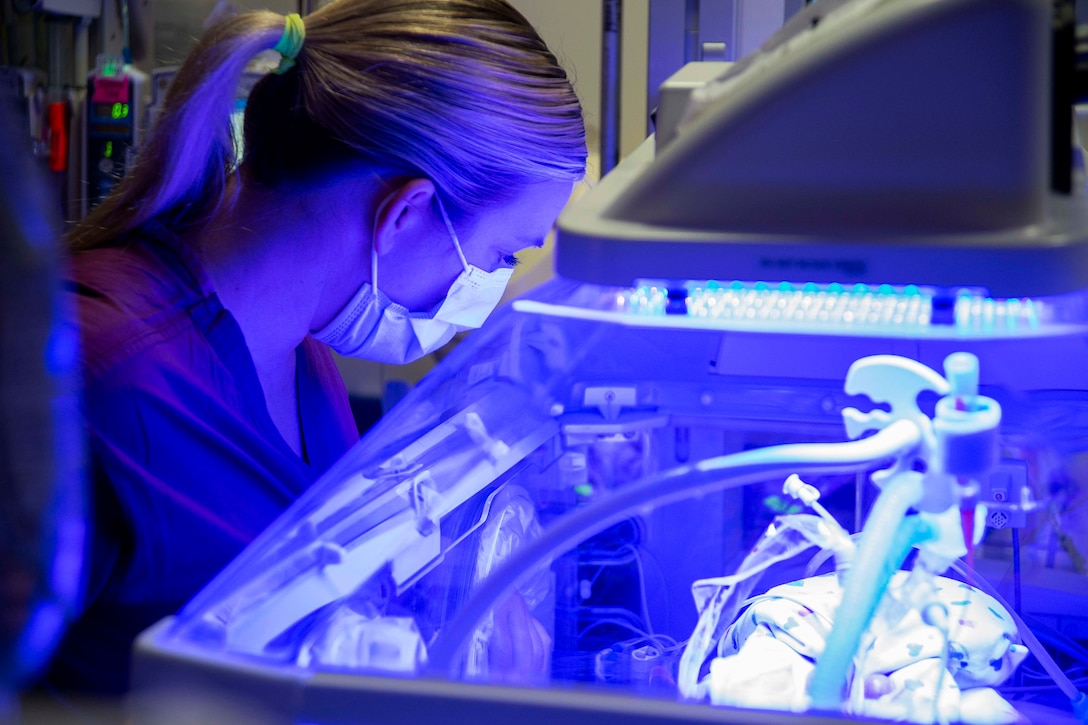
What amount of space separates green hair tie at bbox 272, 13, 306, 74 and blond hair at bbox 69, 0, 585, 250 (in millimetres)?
11

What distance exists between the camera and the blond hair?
1.25m

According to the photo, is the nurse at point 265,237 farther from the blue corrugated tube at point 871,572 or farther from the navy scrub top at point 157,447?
the blue corrugated tube at point 871,572

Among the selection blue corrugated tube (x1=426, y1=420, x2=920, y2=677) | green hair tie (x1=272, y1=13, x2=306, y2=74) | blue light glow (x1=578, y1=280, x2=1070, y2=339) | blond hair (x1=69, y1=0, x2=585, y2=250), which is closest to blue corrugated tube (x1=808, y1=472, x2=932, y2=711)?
blue corrugated tube (x1=426, y1=420, x2=920, y2=677)

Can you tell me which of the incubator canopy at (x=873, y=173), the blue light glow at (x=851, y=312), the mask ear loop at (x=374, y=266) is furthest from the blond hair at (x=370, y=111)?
the incubator canopy at (x=873, y=173)

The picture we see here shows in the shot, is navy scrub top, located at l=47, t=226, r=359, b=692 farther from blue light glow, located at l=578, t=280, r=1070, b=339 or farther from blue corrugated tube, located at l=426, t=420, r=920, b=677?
blue light glow, located at l=578, t=280, r=1070, b=339

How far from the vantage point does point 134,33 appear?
9.17 ft

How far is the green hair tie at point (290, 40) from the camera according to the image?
4.14 ft

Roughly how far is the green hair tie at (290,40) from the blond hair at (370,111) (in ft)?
0.03

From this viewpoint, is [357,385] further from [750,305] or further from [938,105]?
[938,105]

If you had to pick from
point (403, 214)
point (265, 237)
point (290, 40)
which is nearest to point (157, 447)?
point (265, 237)

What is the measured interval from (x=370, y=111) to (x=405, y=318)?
0.31m

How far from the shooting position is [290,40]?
1266mm

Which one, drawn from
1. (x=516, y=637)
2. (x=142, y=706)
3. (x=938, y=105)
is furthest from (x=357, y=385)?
(x=938, y=105)

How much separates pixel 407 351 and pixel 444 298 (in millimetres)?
120
